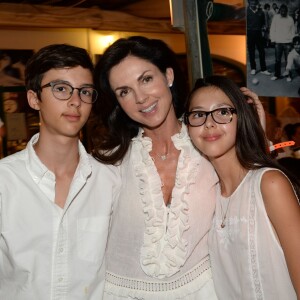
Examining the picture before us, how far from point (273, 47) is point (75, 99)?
1171mm

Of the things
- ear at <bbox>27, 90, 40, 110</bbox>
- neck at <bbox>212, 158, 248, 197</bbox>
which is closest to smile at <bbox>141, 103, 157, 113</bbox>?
neck at <bbox>212, 158, 248, 197</bbox>

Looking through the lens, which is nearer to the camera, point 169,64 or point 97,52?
point 169,64

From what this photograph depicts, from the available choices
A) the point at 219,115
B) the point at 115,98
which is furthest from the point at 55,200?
the point at 219,115

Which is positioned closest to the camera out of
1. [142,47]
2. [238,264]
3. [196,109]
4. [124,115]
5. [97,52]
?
[238,264]

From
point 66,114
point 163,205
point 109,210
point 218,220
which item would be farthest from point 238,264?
point 66,114

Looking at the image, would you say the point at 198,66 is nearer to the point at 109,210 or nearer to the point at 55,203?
the point at 109,210

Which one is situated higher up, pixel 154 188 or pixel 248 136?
pixel 248 136

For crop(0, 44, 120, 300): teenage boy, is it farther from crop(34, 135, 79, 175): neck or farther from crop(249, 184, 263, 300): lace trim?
crop(249, 184, 263, 300): lace trim

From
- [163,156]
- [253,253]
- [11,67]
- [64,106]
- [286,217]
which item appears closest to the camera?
[286,217]

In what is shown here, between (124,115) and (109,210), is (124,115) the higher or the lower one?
the higher one

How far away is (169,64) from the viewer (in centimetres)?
257

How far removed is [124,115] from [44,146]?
0.64 m

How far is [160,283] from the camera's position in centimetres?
221

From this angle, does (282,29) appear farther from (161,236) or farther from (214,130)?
(161,236)
